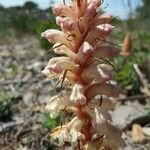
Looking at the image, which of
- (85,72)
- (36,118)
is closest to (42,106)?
(36,118)

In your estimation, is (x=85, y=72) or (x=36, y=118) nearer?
(x=85, y=72)

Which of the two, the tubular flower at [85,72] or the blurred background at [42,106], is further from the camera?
the blurred background at [42,106]

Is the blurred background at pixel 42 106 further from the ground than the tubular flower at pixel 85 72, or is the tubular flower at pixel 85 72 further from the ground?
the tubular flower at pixel 85 72

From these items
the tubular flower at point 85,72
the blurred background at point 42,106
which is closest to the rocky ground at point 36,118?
the blurred background at point 42,106

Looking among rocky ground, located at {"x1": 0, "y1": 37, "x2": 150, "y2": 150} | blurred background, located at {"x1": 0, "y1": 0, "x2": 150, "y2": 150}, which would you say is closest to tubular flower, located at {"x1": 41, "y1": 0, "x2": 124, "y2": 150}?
blurred background, located at {"x1": 0, "y1": 0, "x2": 150, "y2": 150}

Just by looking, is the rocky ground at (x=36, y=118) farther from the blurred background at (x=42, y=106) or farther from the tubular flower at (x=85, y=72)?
the tubular flower at (x=85, y=72)

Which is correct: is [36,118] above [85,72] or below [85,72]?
below

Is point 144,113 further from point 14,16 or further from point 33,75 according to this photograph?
point 14,16

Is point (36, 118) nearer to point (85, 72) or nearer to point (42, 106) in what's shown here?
point (42, 106)

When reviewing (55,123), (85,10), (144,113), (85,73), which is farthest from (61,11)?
(144,113)
